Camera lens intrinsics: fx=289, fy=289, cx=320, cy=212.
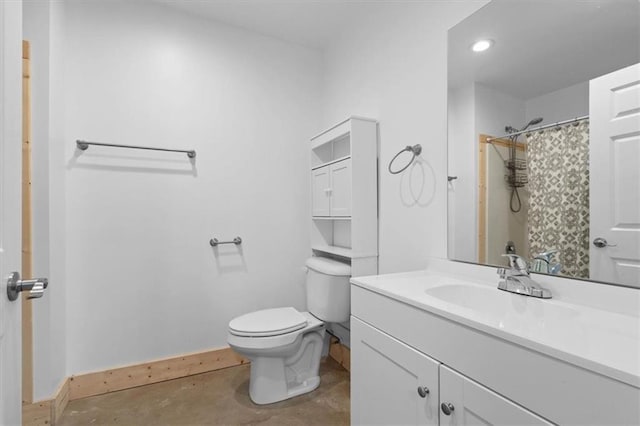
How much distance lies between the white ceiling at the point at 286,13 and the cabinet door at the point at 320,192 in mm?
1030

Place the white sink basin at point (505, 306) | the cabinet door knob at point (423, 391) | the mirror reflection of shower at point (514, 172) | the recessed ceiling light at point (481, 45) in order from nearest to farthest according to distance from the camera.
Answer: the white sink basin at point (505, 306), the cabinet door knob at point (423, 391), the mirror reflection of shower at point (514, 172), the recessed ceiling light at point (481, 45)

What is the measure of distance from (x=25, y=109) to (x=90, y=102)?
362 millimetres

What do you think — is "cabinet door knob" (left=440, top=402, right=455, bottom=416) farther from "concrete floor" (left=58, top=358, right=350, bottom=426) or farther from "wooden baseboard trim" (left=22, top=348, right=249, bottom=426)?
"wooden baseboard trim" (left=22, top=348, right=249, bottom=426)

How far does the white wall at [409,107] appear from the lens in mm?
1358

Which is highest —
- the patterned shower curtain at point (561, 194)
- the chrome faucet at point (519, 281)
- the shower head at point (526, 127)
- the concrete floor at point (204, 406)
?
the shower head at point (526, 127)

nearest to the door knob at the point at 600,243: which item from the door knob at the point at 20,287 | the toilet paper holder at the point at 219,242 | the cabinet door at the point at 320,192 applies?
the cabinet door at the point at 320,192

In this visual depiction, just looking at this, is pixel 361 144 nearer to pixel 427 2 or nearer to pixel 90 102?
pixel 427 2

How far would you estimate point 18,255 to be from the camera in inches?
27.5

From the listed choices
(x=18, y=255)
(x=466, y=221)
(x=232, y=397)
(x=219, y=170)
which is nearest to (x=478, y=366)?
(x=466, y=221)

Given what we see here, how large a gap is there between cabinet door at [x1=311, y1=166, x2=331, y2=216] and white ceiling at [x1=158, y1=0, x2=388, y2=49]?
1030 millimetres

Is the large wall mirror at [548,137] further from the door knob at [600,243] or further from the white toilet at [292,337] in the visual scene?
the white toilet at [292,337]

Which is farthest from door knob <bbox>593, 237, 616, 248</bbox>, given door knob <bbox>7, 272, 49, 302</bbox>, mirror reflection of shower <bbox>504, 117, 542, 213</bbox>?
door knob <bbox>7, 272, 49, 302</bbox>

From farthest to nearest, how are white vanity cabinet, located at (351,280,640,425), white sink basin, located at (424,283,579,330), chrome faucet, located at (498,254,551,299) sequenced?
chrome faucet, located at (498,254,551,299) < white sink basin, located at (424,283,579,330) < white vanity cabinet, located at (351,280,640,425)

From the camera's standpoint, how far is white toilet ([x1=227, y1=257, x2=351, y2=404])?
158cm
